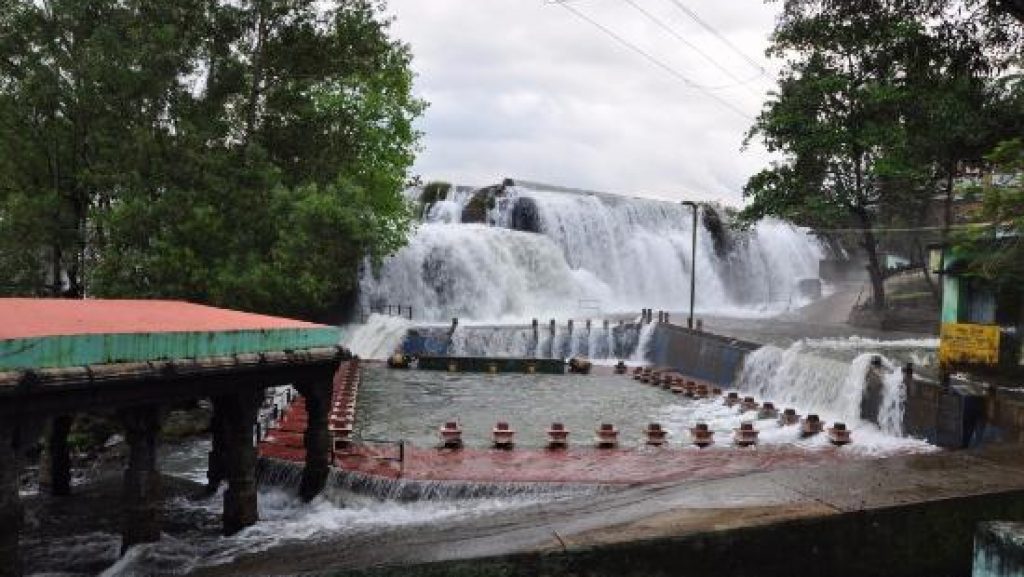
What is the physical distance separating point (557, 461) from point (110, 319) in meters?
8.22

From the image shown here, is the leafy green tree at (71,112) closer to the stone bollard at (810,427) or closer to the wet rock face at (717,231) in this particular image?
the stone bollard at (810,427)

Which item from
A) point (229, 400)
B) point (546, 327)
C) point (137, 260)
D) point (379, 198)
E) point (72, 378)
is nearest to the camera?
point (72, 378)

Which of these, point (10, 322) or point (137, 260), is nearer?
point (10, 322)

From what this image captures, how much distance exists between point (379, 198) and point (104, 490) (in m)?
17.2

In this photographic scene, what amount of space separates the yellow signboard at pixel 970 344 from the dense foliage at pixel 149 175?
14.6 metres

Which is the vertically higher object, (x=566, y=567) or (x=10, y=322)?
(x=10, y=322)

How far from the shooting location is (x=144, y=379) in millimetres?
9586

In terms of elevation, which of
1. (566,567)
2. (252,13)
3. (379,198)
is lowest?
(566,567)

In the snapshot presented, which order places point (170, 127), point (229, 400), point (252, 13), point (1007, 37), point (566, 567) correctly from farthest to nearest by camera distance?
1. point (252, 13)
2. point (170, 127)
3. point (1007, 37)
4. point (229, 400)
5. point (566, 567)

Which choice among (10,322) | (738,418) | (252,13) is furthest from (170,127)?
(738,418)

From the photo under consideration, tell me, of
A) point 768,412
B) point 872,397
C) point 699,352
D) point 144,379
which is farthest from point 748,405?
point 144,379

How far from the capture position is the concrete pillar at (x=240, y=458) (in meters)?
11.9

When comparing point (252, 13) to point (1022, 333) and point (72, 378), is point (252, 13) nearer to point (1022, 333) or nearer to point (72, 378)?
point (72, 378)

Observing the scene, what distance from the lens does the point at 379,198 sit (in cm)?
3086
